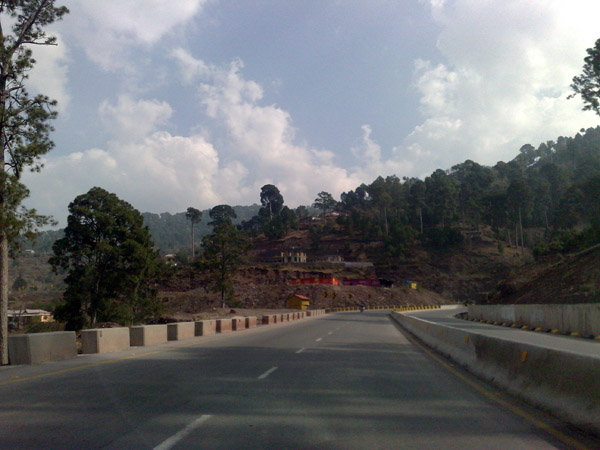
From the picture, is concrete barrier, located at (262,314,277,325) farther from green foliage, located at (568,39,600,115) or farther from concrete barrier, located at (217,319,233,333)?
green foliage, located at (568,39,600,115)

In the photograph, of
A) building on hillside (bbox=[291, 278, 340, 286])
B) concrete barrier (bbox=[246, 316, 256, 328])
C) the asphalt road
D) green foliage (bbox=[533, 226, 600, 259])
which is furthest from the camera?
building on hillside (bbox=[291, 278, 340, 286])

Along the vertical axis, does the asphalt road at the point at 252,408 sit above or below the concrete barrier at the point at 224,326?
above

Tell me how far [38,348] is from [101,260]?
39.3 meters

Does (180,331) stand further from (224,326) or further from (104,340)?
(224,326)

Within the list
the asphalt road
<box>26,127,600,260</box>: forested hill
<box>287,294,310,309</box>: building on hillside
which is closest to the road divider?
the asphalt road

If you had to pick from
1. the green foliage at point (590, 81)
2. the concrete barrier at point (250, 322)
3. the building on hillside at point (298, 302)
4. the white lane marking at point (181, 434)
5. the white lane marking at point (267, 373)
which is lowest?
the building on hillside at point (298, 302)

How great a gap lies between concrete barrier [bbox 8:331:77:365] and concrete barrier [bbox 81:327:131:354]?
4.05 feet

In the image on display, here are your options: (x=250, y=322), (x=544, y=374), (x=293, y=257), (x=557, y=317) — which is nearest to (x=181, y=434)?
(x=544, y=374)

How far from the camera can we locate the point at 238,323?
33.2m

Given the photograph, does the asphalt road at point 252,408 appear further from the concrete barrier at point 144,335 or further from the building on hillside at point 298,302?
the building on hillside at point 298,302

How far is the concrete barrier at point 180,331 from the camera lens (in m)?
22.5

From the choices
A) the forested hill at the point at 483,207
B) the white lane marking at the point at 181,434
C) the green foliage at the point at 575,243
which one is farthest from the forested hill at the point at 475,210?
the white lane marking at the point at 181,434

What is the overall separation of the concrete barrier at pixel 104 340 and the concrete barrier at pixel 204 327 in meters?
7.80

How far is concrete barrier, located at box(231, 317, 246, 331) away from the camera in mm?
32250
